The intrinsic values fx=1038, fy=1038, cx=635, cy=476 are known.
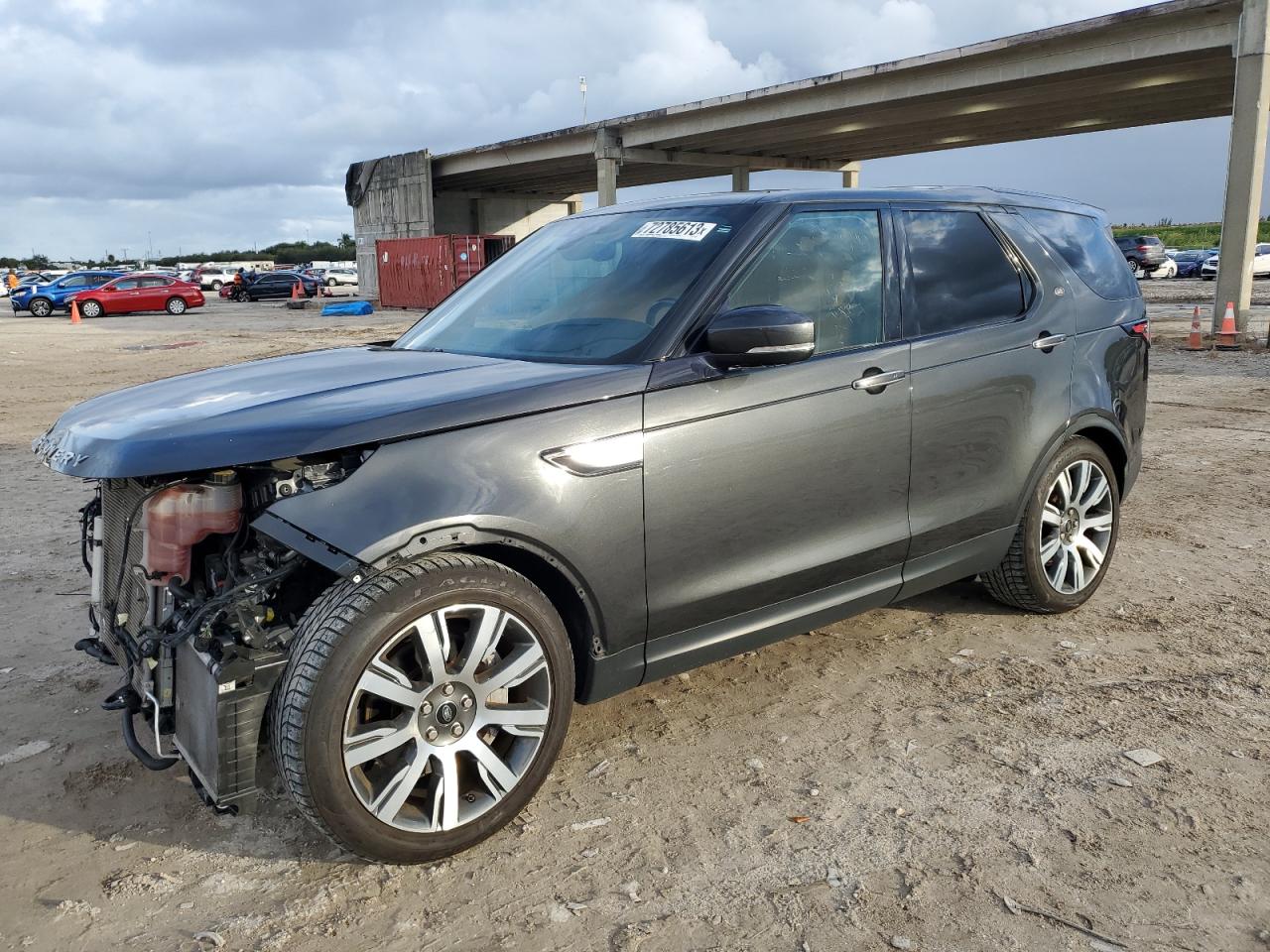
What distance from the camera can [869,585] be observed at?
388cm

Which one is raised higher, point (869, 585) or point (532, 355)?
point (532, 355)

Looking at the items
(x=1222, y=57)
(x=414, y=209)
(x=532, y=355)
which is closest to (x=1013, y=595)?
(x=532, y=355)

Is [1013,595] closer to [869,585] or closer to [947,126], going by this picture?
[869,585]

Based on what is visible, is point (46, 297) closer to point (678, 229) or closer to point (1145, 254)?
point (678, 229)

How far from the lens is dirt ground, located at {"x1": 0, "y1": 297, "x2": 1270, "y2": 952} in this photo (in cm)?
265

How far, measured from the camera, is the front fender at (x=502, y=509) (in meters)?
2.71

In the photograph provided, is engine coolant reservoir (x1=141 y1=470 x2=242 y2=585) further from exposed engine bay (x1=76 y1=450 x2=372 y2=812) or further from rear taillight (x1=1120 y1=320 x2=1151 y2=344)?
rear taillight (x1=1120 y1=320 x2=1151 y2=344)

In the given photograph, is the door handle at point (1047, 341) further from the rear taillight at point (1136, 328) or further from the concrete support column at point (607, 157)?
the concrete support column at point (607, 157)

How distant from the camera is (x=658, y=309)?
11.4 feet

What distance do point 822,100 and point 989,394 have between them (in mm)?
27889

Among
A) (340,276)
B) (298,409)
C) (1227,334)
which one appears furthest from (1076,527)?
(340,276)

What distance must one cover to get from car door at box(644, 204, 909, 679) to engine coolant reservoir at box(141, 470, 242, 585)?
3.93 feet

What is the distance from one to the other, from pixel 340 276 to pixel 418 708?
2368 inches

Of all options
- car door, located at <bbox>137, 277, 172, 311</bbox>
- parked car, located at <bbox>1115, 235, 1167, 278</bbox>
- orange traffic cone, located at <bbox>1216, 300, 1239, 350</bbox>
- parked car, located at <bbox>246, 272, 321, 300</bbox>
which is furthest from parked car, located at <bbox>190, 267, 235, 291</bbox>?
orange traffic cone, located at <bbox>1216, 300, 1239, 350</bbox>
